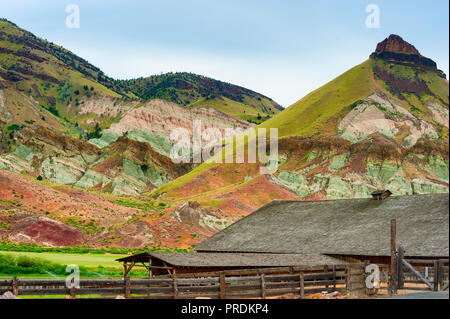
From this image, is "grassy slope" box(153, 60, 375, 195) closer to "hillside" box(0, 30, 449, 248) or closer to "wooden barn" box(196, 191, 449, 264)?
"hillside" box(0, 30, 449, 248)

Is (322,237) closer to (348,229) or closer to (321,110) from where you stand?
(348,229)

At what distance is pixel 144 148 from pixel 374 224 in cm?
11610

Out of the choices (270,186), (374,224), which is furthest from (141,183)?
(374,224)

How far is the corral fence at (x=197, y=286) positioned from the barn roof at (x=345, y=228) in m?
9.61

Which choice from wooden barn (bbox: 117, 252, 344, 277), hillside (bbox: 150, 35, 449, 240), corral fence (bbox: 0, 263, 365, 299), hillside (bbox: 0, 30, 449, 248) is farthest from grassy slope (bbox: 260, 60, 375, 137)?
corral fence (bbox: 0, 263, 365, 299)

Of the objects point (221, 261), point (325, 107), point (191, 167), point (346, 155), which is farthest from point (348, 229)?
point (325, 107)

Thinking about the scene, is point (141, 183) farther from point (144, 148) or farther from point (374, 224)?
point (374, 224)

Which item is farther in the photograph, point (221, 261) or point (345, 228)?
point (345, 228)

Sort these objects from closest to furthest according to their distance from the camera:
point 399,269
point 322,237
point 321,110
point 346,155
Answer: point 399,269 → point 322,237 → point 346,155 → point 321,110

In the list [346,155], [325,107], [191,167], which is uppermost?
[325,107]

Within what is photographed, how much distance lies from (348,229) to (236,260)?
10587mm

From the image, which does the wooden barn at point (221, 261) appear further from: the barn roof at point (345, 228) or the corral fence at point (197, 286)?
the corral fence at point (197, 286)

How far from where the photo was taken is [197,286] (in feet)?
63.9
